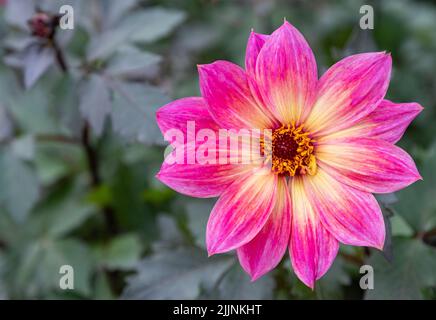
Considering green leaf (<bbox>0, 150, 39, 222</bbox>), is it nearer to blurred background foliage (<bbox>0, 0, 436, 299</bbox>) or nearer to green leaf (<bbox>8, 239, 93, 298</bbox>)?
blurred background foliage (<bbox>0, 0, 436, 299</bbox>)

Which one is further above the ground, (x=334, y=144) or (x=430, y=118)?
(x=430, y=118)

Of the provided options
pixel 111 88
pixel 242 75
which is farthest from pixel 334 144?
pixel 111 88

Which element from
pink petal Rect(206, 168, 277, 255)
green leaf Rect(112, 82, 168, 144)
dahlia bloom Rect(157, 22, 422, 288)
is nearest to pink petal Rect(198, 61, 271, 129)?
dahlia bloom Rect(157, 22, 422, 288)

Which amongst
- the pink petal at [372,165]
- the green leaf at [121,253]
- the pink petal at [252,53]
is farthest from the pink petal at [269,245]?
the green leaf at [121,253]

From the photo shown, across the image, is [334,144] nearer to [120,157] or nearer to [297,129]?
[297,129]
